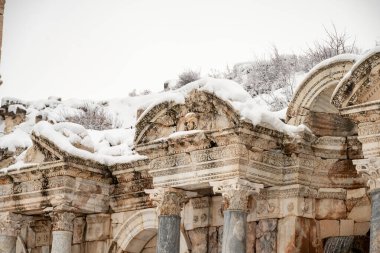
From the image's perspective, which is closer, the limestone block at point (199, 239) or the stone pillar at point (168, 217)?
the stone pillar at point (168, 217)

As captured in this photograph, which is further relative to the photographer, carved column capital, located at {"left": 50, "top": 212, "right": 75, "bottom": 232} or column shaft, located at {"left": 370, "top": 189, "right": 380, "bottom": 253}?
carved column capital, located at {"left": 50, "top": 212, "right": 75, "bottom": 232}

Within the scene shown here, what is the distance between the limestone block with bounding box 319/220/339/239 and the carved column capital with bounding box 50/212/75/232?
15.4 ft

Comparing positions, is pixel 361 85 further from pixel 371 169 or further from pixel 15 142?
pixel 15 142

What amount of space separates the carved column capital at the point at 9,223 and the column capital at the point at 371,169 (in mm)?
7438

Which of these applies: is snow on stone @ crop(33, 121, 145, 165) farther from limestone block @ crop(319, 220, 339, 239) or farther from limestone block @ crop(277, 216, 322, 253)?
limestone block @ crop(319, 220, 339, 239)

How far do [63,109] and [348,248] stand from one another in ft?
102

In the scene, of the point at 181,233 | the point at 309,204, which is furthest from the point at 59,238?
the point at 309,204

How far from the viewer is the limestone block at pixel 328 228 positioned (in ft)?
46.5

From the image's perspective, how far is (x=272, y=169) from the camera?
14.0m

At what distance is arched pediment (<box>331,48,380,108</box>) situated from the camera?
12023mm

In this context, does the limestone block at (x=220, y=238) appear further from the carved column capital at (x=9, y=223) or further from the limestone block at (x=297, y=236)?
the carved column capital at (x=9, y=223)

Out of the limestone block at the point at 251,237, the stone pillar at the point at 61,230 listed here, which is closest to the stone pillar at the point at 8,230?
the stone pillar at the point at 61,230

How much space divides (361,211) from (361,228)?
0.26m

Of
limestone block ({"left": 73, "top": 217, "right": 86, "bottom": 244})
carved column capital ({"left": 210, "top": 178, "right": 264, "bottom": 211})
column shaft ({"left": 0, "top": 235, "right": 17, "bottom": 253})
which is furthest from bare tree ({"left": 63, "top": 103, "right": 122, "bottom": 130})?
carved column capital ({"left": 210, "top": 178, "right": 264, "bottom": 211})
